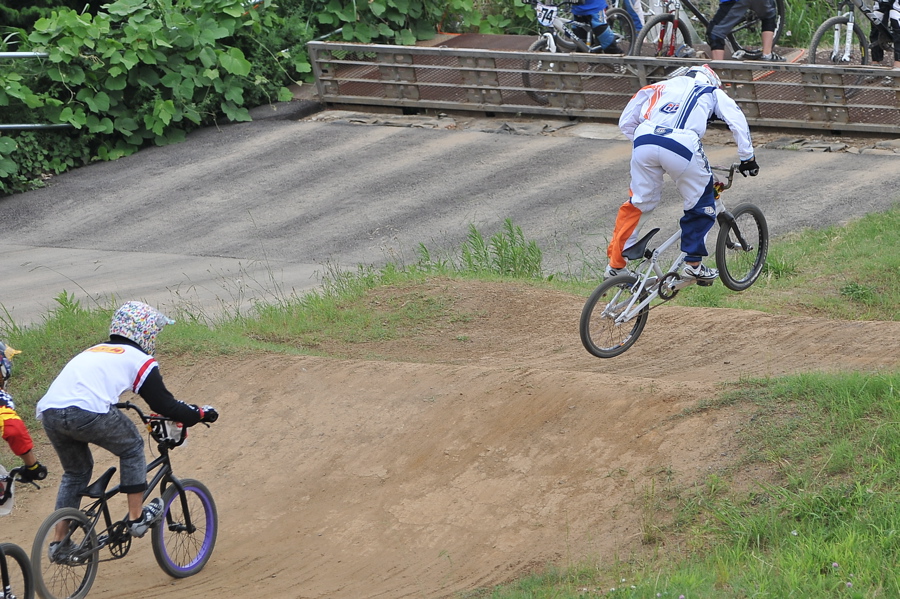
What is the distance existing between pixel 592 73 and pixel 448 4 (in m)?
4.84

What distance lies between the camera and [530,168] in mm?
16484

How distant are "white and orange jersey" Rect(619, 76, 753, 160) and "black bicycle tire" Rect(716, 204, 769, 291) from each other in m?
0.95

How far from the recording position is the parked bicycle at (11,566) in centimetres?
536

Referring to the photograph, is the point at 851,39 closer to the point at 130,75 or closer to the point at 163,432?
the point at 130,75

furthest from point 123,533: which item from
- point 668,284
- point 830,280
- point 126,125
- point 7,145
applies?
point 126,125

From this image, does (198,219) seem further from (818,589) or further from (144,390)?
(818,589)

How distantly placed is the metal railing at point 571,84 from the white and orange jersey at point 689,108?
8.37 m

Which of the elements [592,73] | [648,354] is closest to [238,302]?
[648,354]

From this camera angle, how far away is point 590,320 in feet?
27.7

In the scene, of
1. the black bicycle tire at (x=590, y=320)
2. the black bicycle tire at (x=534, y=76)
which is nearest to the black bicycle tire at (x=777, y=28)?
the black bicycle tire at (x=534, y=76)

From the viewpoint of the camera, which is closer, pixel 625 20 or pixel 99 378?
pixel 99 378

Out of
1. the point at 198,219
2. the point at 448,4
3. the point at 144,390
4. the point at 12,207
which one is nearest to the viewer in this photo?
the point at 144,390

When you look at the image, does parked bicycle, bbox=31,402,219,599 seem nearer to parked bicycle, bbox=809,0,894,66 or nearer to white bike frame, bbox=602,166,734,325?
white bike frame, bbox=602,166,734,325

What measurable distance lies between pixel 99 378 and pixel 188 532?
4.01ft
